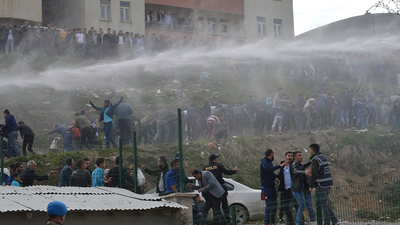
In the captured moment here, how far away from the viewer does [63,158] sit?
14031 mm

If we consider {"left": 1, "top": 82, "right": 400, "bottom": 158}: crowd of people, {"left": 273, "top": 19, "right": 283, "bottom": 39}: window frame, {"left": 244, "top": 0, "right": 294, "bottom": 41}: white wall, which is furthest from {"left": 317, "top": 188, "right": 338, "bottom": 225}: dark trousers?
{"left": 273, "top": 19, "right": 283, "bottom": 39}: window frame

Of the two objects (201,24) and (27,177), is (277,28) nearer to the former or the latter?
(201,24)

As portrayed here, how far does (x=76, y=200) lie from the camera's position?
8.03 meters

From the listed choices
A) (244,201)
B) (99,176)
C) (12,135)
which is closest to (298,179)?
(244,201)

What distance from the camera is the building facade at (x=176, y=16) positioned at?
102 feet

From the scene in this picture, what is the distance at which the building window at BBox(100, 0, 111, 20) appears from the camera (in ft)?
105

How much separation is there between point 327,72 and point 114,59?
13753mm

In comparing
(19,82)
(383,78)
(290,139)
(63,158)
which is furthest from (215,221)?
(383,78)

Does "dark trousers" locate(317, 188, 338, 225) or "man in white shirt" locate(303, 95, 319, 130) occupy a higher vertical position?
"man in white shirt" locate(303, 95, 319, 130)

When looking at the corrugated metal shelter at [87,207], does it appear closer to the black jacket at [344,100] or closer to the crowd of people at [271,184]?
the crowd of people at [271,184]

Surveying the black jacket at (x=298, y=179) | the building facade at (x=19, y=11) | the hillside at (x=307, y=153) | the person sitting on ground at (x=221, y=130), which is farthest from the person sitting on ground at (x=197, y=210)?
the building facade at (x=19, y=11)

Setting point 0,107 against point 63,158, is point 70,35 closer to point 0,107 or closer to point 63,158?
point 0,107

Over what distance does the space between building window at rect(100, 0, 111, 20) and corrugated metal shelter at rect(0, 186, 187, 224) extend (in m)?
24.8

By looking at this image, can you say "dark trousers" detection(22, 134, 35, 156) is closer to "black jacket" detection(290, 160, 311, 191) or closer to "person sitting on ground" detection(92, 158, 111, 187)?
"person sitting on ground" detection(92, 158, 111, 187)
